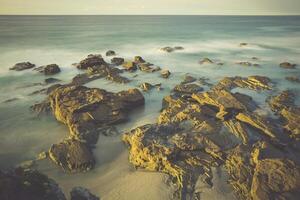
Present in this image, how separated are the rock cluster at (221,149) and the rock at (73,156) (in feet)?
6.09

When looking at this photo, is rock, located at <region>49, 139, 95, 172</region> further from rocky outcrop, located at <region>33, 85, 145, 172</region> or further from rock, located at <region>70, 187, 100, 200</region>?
rock, located at <region>70, 187, 100, 200</region>

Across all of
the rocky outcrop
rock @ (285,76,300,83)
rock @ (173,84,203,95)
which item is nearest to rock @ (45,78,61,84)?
the rocky outcrop

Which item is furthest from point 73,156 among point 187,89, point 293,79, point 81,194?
point 293,79

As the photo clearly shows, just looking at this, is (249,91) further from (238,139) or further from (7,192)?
(7,192)

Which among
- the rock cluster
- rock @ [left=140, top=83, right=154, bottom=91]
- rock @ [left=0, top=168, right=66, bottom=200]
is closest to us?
rock @ [left=0, top=168, right=66, bottom=200]

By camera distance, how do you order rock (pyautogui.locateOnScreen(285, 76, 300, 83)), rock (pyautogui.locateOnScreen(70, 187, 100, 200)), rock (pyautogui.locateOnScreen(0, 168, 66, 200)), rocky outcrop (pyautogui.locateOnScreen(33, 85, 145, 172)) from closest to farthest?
rock (pyautogui.locateOnScreen(0, 168, 66, 200)) < rock (pyautogui.locateOnScreen(70, 187, 100, 200)) < rocky outcrop (pyautogui.locateOnScreen(33, 85, 145, 172)) < rock (pyautogui.locateOnScreen(285, 76, 300, 83))

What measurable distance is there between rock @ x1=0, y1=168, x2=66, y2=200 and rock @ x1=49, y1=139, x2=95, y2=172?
6.31 ft

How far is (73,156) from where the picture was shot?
10.8 m

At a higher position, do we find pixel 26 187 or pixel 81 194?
pixel 26 187

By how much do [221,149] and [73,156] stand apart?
6171 mm

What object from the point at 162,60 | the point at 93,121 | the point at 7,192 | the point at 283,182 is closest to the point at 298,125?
the point at 283,182

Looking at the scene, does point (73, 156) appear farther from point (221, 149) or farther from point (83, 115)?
point (221, 149)

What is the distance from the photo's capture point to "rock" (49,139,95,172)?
1058 centimetres

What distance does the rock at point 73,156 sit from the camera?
10578 mm
